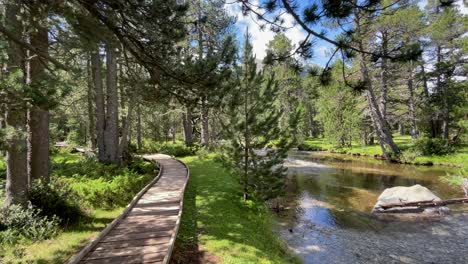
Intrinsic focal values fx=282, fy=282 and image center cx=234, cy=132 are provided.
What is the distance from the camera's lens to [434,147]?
22484 millimetres

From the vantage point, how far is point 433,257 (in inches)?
307

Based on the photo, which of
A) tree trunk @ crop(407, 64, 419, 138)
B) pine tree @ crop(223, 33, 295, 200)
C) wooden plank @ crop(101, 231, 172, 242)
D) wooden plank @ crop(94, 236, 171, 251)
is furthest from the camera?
tree trunk @ crop(407, 64, 419, 138)

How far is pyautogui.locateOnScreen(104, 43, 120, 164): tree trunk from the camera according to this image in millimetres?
12969

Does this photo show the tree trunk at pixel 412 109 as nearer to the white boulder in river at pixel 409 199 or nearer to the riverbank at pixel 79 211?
the white boulder in river at pixel 409 199

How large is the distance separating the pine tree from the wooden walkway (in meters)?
2.65

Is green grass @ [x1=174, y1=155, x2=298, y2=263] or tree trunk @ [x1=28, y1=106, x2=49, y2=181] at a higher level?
tree trunk @ [x1=28, y1=106, x2=49, y2=181]

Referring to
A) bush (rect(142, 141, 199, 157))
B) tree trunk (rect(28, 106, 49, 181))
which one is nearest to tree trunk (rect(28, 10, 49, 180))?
tree trunk (rect(28, 106, 49, 181))

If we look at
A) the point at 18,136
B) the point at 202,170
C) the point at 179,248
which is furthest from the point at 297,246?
the point at 202,170

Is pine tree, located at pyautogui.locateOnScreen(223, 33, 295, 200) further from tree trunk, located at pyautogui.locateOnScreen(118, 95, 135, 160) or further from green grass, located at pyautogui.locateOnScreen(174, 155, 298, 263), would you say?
tree trunk, located at pyautogui.locateOnScreen(118, 95, 135, 160)

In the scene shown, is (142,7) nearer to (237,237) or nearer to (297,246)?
(237,237)

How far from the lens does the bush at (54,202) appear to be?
7477 mm

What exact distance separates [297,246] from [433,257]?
3678 millimetres

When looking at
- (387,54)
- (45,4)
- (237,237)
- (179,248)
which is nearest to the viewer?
(387,54)

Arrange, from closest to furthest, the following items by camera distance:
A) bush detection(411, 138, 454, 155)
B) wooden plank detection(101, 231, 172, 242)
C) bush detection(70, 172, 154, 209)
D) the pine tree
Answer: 1. wooden plank detection(101, 231, 172, 242)
2. bush detection(70, 172, 154, 209)
3. the pine tree
4. bush detection(411, 138, 454, 155)
